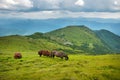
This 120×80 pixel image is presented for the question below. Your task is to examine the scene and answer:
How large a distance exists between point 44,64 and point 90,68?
16421 mm

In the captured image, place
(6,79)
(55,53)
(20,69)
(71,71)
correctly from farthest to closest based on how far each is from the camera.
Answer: (55,53) → (20,69) → (71,71) → (6,79)

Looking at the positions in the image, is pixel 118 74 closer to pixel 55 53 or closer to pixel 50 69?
pixel 50 69

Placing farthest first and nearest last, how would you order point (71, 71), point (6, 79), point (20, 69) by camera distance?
point (20, 69) < point (71, 71) < point (6, 79)

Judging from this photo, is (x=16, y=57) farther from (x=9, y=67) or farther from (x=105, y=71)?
(x=105, y=71)

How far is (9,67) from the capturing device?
92.4 metres

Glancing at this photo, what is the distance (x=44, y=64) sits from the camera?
9250cm

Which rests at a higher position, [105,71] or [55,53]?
[55,53]

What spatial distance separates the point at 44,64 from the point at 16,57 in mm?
21841

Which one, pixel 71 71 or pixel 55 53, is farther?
pixel 55 53

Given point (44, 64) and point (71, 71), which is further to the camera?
point (44, 64)

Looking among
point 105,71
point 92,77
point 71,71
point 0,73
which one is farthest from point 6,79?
point 105,71

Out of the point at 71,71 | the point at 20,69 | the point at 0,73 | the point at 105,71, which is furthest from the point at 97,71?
the point at 0,73

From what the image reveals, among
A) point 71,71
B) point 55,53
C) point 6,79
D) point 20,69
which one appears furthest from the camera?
point 55,53

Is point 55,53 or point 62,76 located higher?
point 55,53
